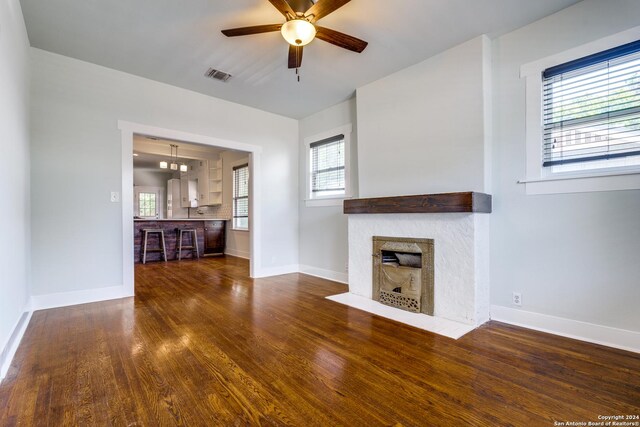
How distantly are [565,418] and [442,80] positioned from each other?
2975 mm

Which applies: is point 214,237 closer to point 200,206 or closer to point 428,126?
point 200,206

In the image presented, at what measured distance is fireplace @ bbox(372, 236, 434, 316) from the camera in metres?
3.01

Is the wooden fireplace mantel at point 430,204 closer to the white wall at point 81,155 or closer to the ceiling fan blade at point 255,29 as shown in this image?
the ceiling fan blade at point 255,29

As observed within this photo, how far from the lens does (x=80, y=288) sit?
334cm

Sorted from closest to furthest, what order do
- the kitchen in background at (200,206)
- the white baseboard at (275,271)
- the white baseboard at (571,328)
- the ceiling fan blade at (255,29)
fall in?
1. the white baseboard at (571,328)
2. the ceiling fan blade at (255,29)
3. the white baseboard at (275,271)
4. the kitchen in background at (200,206)

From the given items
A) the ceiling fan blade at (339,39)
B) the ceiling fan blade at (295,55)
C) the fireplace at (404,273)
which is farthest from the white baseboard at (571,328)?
the ceiling fan blade at (295,55)

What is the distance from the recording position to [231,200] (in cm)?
764

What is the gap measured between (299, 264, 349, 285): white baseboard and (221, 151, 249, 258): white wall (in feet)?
7.60

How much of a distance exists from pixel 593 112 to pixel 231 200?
6.96 meters

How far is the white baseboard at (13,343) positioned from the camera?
1863 millimetres

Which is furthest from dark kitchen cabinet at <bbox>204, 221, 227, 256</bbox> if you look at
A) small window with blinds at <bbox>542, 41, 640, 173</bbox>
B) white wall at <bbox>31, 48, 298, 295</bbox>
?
small window with blinds at <bbox>542, 41, 640, 173</bbox>

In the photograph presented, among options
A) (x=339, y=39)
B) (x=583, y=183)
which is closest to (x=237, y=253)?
(x=339, y=39)

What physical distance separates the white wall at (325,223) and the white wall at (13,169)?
352cm

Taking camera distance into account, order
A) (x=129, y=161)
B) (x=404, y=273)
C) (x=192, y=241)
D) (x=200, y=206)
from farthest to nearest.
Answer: (x=200, y=206)
(x=192, y=241)
(x=129, y=161)
(x=404, y=273)
